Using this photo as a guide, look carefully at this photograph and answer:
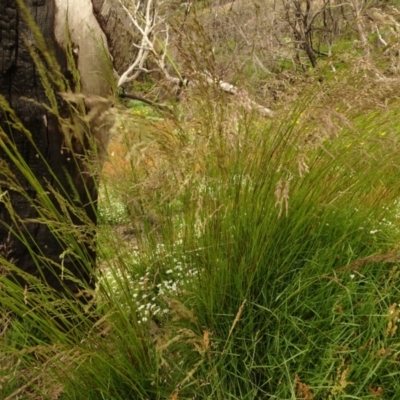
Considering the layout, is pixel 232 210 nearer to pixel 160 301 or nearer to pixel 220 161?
pixel 220 161

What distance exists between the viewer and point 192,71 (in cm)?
175

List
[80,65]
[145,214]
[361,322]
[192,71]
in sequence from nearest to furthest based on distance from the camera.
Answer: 1. [192,71]
2. [361,322]
3. [145,214]
4. [80,65]

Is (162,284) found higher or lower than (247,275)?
lower

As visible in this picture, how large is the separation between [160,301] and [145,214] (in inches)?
13.9

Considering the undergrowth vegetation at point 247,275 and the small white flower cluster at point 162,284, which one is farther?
the small white flower cluster at point 162,284

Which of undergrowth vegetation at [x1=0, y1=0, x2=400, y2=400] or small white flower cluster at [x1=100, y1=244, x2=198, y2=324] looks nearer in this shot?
undergrowth vegetation at [x1=0, y1=0, x2=400, y2=400]

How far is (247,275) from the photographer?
1937 mm

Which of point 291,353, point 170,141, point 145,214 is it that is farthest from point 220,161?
point 291,353

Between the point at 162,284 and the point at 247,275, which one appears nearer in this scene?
the point at 247,275

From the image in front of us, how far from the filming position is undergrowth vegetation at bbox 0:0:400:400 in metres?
1.77

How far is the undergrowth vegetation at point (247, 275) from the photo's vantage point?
1774 millimetres

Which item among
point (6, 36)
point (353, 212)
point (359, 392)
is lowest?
point (359, 392)

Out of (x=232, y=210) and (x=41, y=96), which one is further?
(x=41, y=96)

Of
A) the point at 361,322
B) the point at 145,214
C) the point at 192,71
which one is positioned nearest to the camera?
the point at 192,71
